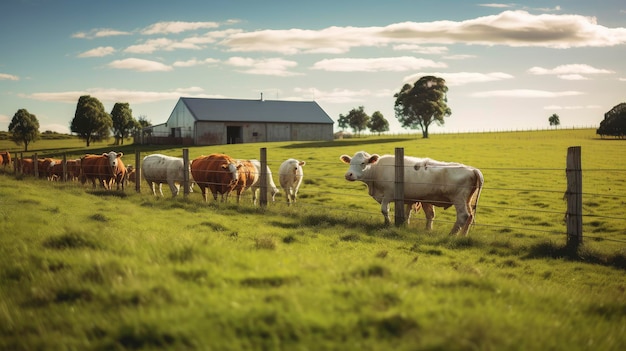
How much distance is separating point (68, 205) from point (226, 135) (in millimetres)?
53749

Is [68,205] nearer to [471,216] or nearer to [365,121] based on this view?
[471,216]

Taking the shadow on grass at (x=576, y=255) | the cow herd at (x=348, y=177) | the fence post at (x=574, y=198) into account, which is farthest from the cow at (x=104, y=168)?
the fence post at (x=574, y=198)

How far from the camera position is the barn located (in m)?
65.9

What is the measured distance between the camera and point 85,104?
82.4 meters

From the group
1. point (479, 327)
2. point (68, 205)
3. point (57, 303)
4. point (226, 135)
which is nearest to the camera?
point (479, 327)

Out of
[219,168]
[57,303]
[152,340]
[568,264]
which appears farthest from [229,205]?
[152,340]

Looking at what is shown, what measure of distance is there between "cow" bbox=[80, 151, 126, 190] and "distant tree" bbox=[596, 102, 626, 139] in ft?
252

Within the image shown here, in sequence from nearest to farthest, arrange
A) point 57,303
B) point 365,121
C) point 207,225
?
point 57,303 → point 207,225 → point 365,121

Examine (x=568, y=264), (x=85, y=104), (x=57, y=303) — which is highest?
(x=85, y=104)

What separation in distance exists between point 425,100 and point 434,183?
5964cm

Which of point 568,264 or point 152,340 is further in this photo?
point 568,264

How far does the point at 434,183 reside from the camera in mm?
12422

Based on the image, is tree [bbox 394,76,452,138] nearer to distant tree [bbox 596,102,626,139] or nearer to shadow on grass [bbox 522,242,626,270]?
distant tree [bbox 596,102,626,139]

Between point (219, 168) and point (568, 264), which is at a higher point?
point (219, 168)
